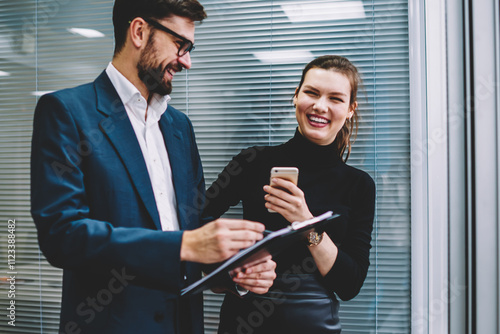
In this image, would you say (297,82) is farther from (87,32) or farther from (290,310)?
(87,32)

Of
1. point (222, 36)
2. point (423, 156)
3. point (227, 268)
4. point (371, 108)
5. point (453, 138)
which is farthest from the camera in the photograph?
point (222, 36)

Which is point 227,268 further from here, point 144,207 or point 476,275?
point 476,275

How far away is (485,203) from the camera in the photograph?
4.41 ft

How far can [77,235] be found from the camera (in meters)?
0.89

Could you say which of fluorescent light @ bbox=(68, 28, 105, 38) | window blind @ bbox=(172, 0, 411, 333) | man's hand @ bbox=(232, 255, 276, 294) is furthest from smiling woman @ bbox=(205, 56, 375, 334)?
fluorescent light @ bbox=(68, 28, 105, 38)

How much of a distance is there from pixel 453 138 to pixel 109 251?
1.31m

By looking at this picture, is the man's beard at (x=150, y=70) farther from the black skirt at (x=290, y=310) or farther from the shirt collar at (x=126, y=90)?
the black skirt at (x=290, y=310)

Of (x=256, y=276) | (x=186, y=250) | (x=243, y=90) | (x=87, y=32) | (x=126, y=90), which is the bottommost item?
(x=256, y=276)

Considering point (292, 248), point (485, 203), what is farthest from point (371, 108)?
point (292, 248)

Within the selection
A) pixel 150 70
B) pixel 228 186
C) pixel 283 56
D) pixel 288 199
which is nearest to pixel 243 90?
pixel 283 56

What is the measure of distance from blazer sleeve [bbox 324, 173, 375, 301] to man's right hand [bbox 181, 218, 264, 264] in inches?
19.6

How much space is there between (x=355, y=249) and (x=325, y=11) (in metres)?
1.07

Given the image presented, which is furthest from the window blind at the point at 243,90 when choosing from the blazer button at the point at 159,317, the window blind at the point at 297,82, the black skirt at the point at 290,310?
the blazer button at the point at 159,317

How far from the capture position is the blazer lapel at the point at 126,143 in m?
1.07
